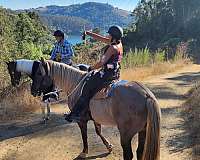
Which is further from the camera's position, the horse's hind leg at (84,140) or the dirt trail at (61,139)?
the dirt trail at (61,139)

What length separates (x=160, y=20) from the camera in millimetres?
54375

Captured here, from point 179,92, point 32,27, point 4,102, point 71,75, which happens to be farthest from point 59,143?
point 32,27

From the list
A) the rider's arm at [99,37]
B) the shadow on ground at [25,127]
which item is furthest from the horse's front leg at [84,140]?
the shadow on ground at [25,127]

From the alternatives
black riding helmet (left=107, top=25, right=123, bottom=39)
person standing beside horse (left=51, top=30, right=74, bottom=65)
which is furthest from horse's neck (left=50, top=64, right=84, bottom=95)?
person standing beside horse (left=51, top=30, right=74, bottom=65)

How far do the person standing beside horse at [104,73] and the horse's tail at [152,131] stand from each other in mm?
833

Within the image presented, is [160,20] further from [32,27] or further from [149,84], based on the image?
[149,84]

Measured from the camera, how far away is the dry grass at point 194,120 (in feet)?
23.0

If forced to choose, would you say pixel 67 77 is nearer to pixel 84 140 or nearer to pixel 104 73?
pixel 104 73

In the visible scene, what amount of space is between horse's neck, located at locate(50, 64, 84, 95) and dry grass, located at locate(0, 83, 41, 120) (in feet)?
10.8

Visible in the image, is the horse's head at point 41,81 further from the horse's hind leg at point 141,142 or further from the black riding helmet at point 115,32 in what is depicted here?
the horse's hind leg at point 141,142

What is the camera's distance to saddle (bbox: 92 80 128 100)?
5.65 meters

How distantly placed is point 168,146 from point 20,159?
2.66 metres

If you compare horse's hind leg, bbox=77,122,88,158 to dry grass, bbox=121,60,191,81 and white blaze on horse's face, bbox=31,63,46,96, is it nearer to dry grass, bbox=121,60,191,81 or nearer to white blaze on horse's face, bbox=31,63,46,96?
white blaze on horse's face, bbox=31,63,46,96

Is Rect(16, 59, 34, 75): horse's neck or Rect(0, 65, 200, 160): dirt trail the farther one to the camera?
Rect(0, 65, 200, 160): dirt trail
